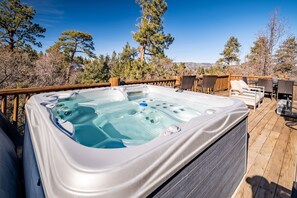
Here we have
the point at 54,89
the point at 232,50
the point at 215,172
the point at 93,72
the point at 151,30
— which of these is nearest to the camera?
the point at 215,172

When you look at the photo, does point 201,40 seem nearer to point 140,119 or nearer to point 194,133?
point 140,119

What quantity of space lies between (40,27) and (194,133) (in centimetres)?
1513

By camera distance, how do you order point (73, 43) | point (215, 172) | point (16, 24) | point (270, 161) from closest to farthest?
point (215, 172) < point (270, 161) < point (16, 24) < point (73, 43)

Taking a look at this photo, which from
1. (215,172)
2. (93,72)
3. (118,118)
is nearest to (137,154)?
(215,172)

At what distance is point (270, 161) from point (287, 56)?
23.4 meters

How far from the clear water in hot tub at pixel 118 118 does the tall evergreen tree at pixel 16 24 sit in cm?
1233

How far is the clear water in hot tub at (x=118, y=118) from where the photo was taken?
1.89 m

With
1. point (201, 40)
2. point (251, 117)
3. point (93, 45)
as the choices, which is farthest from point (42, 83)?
point (201, 40)

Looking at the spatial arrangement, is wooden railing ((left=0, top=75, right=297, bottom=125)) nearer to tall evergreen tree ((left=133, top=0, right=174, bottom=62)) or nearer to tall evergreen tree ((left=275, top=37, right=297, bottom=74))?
tall evergreen tree ((left=133, top=0, right=174, bottom=62))

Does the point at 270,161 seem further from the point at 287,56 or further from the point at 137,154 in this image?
the point at 287,56

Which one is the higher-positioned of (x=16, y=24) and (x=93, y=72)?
(x=16, y=24)

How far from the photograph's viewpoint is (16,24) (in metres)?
11.0

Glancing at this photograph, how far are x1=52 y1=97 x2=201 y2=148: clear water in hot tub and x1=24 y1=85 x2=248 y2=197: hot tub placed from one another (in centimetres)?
1

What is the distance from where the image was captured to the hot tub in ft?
2.26
